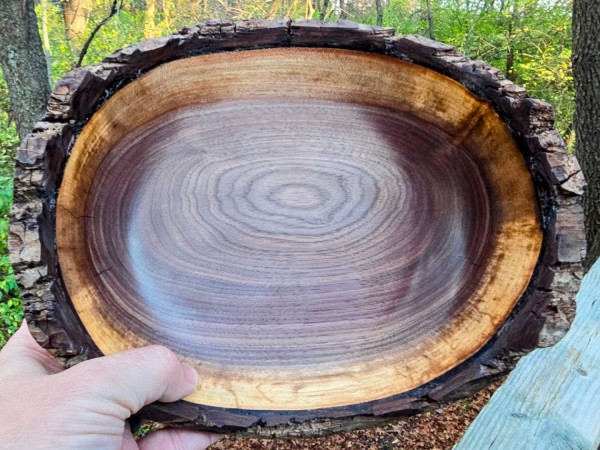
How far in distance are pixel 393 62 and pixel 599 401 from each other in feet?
2.17

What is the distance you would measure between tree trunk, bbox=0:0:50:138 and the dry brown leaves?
1.59m

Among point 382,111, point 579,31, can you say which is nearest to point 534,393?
point 382,111

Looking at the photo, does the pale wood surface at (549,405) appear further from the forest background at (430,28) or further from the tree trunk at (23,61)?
the forest background at (430,28)

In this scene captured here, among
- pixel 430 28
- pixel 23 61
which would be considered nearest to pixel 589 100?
pixel 23 61

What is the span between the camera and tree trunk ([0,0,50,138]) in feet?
5.92

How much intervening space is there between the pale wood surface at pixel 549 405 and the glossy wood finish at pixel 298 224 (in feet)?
0.41

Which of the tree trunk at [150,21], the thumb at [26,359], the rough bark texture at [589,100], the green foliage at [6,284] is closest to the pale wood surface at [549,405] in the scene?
the thumb at [26,359]

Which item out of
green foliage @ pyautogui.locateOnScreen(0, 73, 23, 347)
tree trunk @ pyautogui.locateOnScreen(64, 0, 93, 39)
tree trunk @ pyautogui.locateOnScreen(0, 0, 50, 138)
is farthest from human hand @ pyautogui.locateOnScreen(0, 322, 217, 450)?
tree trunk @ pyautogui.locateOnScreen(64, 0, 93, 39)

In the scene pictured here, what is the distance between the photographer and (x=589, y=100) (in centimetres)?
154

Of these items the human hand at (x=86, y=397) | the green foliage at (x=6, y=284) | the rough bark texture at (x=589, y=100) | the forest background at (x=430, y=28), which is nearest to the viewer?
the human hand at (x=86, y=397)

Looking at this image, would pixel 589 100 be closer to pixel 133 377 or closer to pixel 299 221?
pixel 299 221

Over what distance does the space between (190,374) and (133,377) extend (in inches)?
3.9

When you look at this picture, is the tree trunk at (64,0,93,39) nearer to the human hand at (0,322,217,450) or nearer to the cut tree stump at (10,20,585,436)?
the cut tree stump at (10,20,585,436)

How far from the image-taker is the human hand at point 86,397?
606 mm
